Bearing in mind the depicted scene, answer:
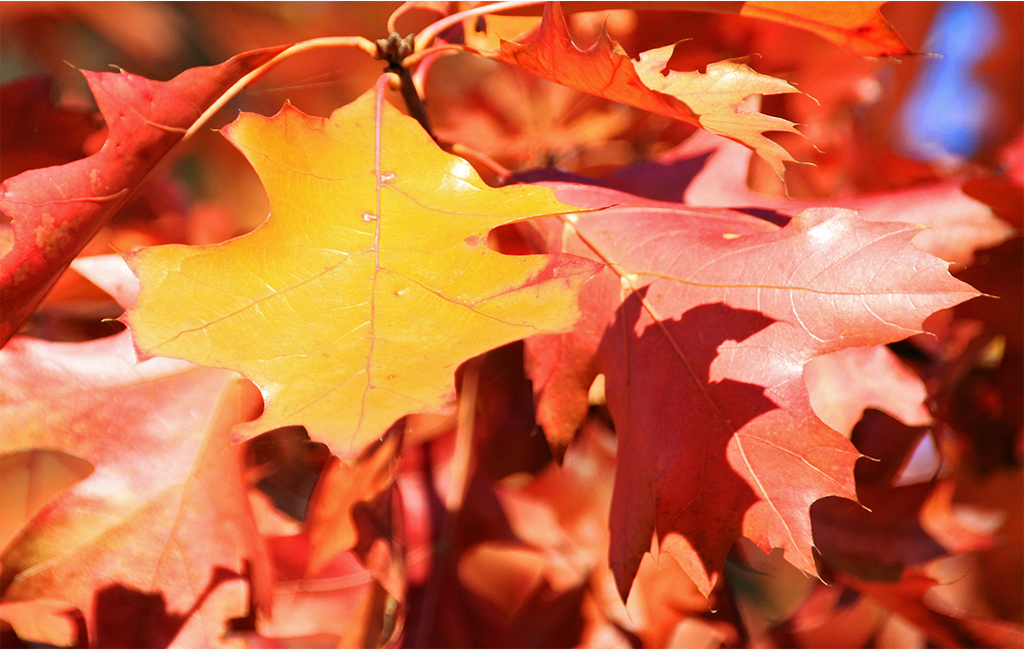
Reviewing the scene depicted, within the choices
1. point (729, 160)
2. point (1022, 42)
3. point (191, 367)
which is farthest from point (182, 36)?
point (1022, 42)

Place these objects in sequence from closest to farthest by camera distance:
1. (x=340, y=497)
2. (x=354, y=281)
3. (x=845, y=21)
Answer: (x=354, y=281)
(x=845, y=21)
(x=340, y=497)

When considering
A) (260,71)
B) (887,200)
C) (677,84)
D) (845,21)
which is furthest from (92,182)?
(887,200)

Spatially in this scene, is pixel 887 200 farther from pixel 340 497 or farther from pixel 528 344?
pixel 340 497

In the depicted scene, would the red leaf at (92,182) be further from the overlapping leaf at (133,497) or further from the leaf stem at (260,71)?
the overlapping leaf at (133,497)

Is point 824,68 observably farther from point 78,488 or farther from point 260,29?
point 260,29

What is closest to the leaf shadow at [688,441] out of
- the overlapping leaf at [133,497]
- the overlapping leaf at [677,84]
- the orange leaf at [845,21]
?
the overlapping leaf at [677,84]

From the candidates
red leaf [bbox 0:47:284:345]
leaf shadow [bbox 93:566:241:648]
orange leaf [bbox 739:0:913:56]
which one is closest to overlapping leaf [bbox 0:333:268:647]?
leaf shadow [bbox 93:566:241:648]

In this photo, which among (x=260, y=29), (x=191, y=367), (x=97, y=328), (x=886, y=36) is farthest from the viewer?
(x=260, y=29)
